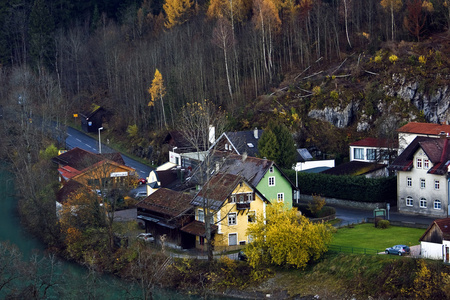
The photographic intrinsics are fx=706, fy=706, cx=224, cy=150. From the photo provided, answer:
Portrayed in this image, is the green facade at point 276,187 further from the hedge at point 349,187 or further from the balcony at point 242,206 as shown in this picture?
the hedge at point 349,187

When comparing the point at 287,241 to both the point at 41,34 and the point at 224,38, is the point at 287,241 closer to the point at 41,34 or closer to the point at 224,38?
the point at 224,38

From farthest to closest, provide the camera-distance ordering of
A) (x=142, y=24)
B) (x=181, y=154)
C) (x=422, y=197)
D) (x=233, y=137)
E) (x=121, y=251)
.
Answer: (x=142, y=24) → (x=181, y=154) → (x=233, y=137) → (x=422, y=197) → (x=121, y=251)

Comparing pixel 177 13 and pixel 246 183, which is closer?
pixel 246 183

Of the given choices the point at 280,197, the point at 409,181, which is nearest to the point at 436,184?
the point at 409,181

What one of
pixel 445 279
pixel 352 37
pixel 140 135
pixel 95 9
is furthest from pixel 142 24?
pixel 445 279

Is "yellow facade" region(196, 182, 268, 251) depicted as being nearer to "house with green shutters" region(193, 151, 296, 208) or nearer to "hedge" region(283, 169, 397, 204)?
"house with green shutters" region(193, 151, 296, 208)

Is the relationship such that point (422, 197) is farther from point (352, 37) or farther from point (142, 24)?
point (142, 24)
